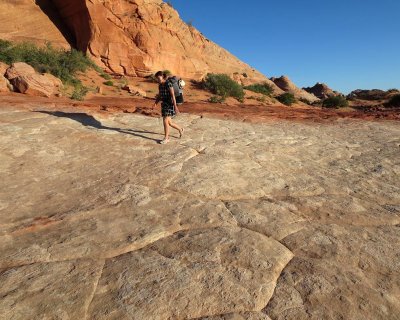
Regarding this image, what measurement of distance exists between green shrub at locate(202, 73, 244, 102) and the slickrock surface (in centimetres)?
1628

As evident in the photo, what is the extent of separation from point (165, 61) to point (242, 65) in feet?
53.6

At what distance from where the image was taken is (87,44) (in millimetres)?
21984

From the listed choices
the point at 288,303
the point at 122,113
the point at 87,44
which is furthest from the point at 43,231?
the point at 87,44

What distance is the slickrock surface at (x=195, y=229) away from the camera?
2.40m

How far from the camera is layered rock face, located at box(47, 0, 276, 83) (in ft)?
72.5

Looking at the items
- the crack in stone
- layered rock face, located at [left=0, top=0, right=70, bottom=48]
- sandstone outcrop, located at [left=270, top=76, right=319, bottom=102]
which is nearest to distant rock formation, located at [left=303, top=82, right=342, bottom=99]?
sandstone outcrop, located at [left=270, top=76, right=319, bottom=102]

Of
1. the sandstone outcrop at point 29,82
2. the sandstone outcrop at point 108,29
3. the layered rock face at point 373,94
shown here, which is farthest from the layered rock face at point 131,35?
the layered rock face at point 373,94

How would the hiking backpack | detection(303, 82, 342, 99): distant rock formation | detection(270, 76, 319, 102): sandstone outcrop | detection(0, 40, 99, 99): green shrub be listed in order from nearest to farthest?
the hiking backpack
detection(0, 40, 99, 99): green shrub
detection(270, 76, 319, 102): sandstone outcrop
detection(303, 82, 342, 99): distant rock formation

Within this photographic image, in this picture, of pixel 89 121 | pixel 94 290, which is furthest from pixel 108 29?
pixel 94 290

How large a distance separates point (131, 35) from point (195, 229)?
22582mm

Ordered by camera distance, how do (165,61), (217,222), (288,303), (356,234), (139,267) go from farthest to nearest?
1. (165,61)
2. (217,222)
3. (356,234)
4. (139,267)
5. (288,303)

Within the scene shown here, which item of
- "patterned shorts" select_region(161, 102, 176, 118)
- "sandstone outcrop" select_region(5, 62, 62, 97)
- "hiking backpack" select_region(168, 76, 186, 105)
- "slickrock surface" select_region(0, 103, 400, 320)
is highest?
"hiking backpack" select_region(168, 76, 186, 105)

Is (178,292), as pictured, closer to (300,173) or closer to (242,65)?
(300,173)

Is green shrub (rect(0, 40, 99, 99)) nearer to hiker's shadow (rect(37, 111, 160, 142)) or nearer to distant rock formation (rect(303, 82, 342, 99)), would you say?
hiker's shadow (rect(37, 111, 160, 142))
